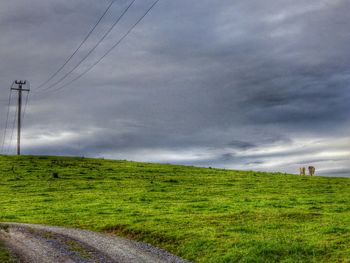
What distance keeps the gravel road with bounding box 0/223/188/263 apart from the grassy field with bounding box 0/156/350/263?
1.56 meters

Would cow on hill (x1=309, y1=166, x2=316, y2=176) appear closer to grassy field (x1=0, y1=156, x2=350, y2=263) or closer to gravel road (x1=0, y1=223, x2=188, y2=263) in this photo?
grassy field (x1=0, y1=156, x2=350, y2=263)

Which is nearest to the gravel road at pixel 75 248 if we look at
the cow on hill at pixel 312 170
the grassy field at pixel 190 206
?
the grassy field at pixel 190 206

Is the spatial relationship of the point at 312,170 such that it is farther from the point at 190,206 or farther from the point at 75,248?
the point at 75,248

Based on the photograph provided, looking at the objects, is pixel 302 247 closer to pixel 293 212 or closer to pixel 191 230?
pixel 191 230

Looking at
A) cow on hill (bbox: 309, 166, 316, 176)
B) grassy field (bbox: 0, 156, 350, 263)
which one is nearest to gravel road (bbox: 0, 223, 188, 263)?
grassy field (bbox: 0, 156, 350, 263)

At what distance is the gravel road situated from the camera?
20766mm

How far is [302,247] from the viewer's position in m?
21.9

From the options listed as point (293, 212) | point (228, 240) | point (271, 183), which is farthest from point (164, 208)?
point (271, 183)

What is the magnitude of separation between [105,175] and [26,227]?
34985 mm

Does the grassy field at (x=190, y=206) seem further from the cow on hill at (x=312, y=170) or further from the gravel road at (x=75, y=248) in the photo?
the cow on hill at (x=312, y=170)

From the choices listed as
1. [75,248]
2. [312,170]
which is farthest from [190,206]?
[312,170]

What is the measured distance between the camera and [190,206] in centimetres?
3953

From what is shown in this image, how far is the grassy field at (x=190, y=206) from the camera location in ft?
75.6

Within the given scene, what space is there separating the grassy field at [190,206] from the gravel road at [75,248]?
1562 mm
